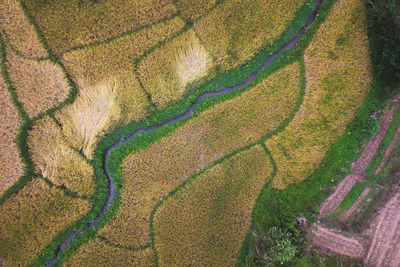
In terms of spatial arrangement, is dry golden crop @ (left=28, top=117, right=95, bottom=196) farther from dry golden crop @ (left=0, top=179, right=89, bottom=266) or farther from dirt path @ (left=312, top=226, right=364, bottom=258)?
dirt path @ (left=312, top=226, right=364, bottom=258)

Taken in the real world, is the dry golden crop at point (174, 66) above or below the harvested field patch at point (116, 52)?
below

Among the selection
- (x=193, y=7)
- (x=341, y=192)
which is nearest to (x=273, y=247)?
(x=341, y=192)

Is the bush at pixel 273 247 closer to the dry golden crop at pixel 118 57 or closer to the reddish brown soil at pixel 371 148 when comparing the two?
the reddish brown soil at pixel 371 148

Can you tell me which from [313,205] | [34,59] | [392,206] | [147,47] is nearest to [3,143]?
[34,59]

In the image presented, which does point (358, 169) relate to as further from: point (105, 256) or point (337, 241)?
point (105, 256)

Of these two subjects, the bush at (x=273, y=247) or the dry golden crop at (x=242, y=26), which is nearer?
the bush at (x=273, y=247)

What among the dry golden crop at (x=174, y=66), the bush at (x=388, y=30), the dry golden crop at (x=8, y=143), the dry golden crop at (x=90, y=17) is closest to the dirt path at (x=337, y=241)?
the bush at (x=388, y=30)
